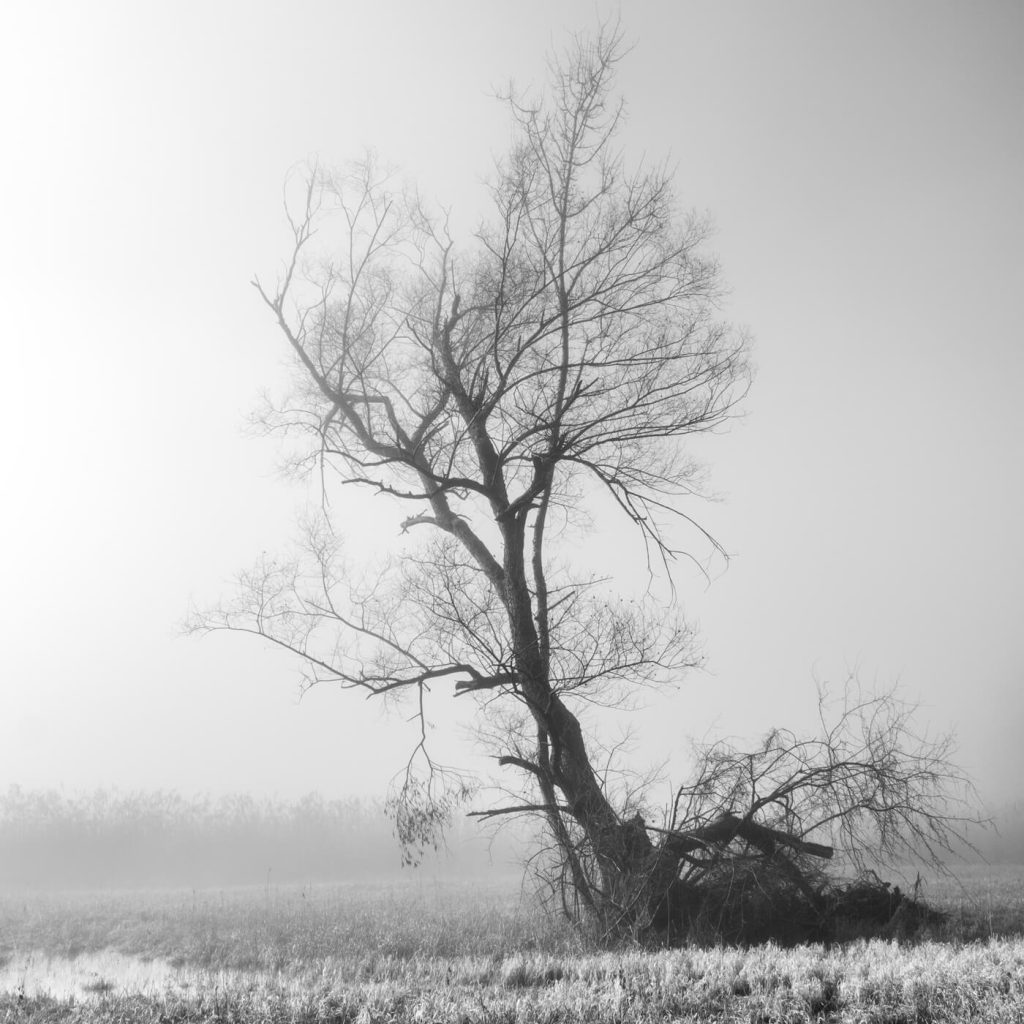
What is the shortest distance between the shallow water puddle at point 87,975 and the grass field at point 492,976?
0.05 meters

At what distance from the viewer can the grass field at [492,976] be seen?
622cm

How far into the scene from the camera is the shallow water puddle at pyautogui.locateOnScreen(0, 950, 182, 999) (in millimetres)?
8867

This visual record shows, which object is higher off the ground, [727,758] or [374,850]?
[727,758]

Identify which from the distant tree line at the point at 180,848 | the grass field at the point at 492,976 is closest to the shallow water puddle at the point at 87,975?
the grass field at the point at 492,976

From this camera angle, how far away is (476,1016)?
617cm

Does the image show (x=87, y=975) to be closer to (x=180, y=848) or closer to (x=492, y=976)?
(x=492, y=976)

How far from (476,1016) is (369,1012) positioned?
2.96ft

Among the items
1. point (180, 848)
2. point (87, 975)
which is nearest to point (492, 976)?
point (87, 975)

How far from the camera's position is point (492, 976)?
8.29 metres

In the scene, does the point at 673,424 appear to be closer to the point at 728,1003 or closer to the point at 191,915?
the point at 728,1003

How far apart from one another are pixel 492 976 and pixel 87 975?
20.8 ft

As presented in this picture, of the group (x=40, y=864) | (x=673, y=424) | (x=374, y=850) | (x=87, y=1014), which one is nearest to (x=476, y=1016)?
(x=87, y=1014)

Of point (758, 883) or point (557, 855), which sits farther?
point (557, 855)

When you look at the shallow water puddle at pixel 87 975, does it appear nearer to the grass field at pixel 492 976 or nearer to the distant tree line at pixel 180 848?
the grass field at pixel 492 976
